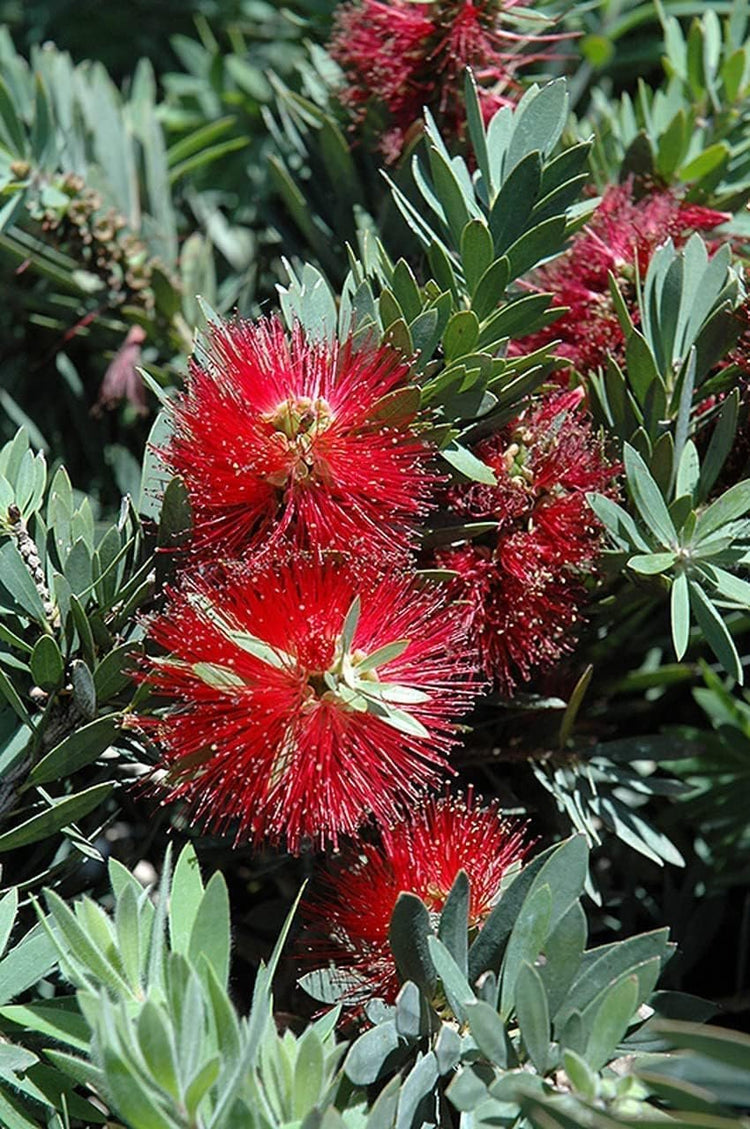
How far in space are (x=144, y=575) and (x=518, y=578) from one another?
246mm

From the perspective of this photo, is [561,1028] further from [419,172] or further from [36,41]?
[36,41]

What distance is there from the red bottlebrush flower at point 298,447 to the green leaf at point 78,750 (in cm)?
13

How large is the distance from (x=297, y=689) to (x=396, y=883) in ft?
0.50

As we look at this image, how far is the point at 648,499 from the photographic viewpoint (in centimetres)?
77

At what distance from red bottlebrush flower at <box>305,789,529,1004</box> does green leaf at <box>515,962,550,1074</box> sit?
5.3 inches

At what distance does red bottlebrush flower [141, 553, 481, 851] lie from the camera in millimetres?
695

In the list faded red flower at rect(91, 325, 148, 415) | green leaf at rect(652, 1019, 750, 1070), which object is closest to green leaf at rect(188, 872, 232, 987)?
green leaf at rect(652, 1019, 750, 1070)

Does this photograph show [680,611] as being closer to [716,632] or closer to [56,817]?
[716,632]

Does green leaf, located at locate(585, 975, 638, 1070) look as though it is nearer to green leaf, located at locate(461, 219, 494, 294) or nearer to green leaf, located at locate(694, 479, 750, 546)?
green leaf, located at locate(694, 479, 750, 546)

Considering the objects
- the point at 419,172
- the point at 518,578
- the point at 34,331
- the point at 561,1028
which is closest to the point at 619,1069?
the point at 561,1028

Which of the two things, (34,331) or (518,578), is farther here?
(34,331)

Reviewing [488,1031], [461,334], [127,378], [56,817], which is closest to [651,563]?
[461,334]

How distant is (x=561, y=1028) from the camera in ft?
2.14

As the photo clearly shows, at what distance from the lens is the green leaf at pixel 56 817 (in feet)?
2.43
